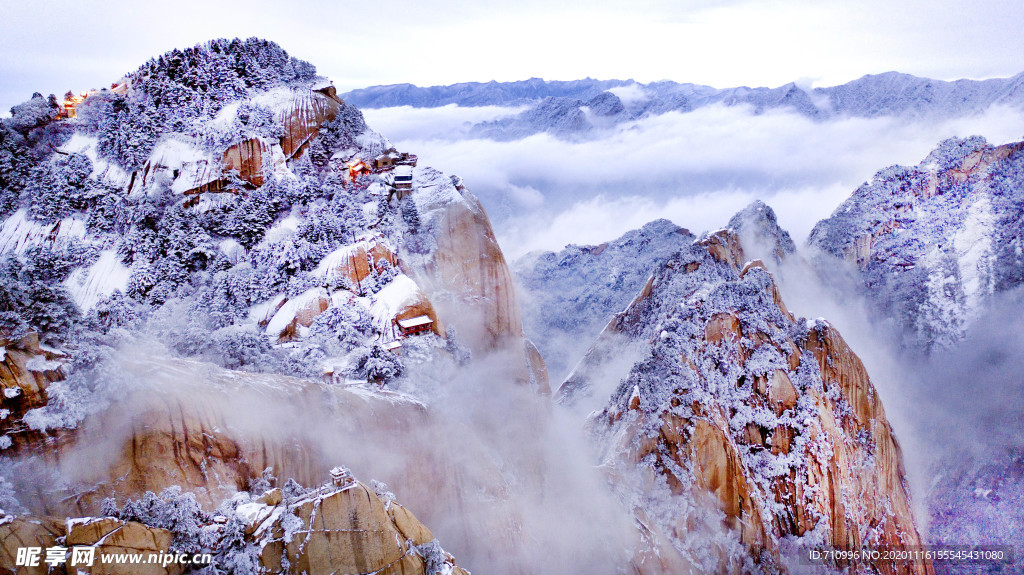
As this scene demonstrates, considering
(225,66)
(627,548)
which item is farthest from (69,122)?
(627,548)

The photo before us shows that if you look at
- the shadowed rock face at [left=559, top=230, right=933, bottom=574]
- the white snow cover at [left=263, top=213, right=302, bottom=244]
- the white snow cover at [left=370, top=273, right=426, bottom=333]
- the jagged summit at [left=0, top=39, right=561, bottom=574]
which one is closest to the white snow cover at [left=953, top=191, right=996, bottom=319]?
the shadowed rock face at [left=559, top=230, right=933, bottom=574]

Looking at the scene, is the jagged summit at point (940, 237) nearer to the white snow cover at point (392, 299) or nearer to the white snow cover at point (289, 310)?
the white snow cover at point (392, 299)

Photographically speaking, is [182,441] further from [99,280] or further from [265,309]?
[99,280]

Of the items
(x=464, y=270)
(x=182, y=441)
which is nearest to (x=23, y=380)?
(x=182, y=441)

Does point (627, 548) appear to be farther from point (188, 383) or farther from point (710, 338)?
point (188, 383)

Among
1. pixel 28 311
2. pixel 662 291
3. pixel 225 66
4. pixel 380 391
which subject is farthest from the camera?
pixel 662 291

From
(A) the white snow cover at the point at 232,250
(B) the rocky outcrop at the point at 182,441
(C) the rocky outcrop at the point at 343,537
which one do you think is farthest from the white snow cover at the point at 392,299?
(C) the rocky outcrop at the point at 343,537

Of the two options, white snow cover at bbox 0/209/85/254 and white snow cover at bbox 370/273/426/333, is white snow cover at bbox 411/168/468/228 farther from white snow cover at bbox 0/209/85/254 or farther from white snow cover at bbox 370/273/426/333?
white snow cover at bbox 0/209/85/254
